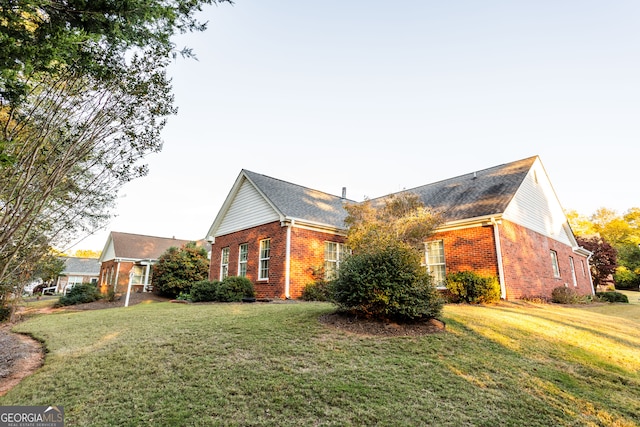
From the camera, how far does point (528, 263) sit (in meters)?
13.9

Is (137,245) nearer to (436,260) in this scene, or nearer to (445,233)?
(436,260)

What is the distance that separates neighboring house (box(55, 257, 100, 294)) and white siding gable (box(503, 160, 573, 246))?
4828 centimetres

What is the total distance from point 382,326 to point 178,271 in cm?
1763

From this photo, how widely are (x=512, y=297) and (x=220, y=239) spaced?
14488 millimetres

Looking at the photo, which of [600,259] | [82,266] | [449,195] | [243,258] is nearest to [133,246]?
[243,258]

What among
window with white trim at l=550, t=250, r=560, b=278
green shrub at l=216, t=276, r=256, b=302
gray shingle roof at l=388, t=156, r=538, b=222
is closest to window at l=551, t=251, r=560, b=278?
window with white trim at l=550, t=250, r=560, b=278

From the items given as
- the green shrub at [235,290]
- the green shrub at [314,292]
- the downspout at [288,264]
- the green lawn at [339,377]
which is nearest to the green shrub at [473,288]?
the green lawn at [339,377]

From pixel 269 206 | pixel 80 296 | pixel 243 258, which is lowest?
pixel 80 296

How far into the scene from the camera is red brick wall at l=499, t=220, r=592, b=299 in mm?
12555

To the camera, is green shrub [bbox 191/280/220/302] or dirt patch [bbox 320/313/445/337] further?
green shrub [bbox 191/280/220/302]

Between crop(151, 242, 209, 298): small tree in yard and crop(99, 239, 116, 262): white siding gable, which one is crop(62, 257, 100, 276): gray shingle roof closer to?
crop(99, 239, 116, 262): white siding gable

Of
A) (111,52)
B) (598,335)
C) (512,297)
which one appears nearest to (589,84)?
(512,297)

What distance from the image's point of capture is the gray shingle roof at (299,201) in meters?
14.8

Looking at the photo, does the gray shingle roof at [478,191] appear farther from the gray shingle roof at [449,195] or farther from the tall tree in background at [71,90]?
the tall tree in background at [71,90]
